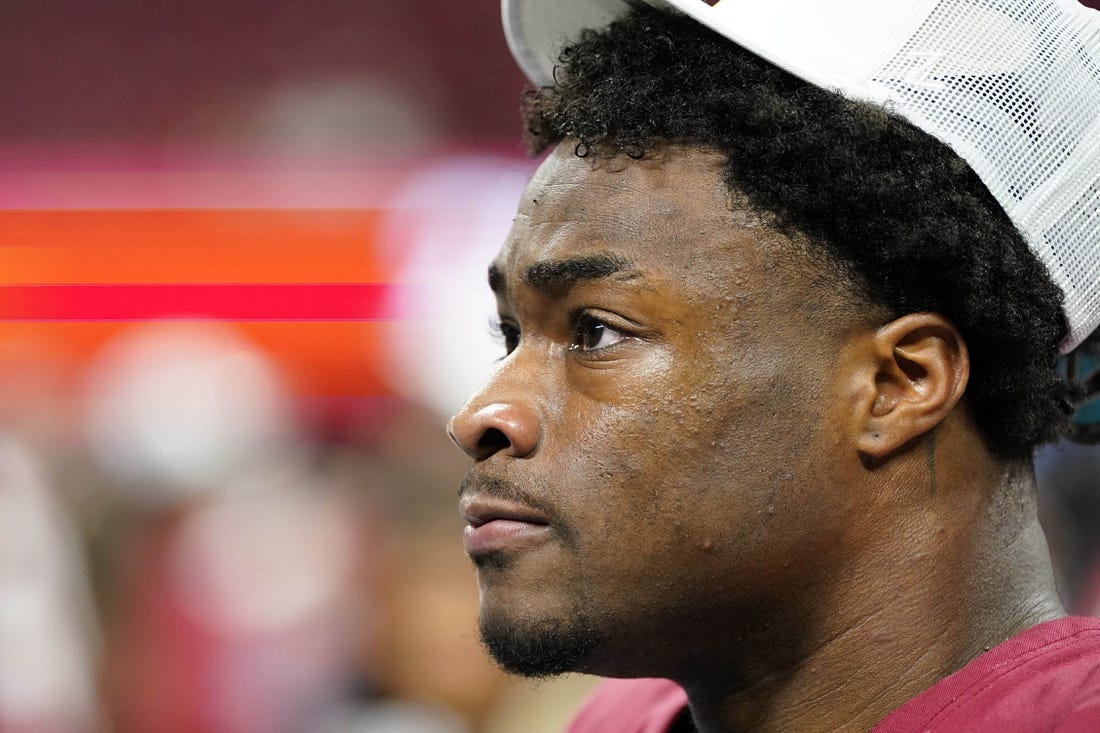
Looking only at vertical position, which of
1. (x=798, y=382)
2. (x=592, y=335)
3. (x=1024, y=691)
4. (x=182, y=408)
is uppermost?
(x=182, y=408)

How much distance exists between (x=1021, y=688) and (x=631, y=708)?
974mm

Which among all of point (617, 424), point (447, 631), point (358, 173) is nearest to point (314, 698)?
point (447, 631)

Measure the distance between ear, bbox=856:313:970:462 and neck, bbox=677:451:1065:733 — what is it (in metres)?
0.07

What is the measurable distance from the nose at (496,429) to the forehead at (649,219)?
0.73 ft

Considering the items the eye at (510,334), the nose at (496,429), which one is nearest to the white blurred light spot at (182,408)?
the eye at (510,334)

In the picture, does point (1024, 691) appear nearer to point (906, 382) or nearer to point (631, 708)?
point (906, 382)

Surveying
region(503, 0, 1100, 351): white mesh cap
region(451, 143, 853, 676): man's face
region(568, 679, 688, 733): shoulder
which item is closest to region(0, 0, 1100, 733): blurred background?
region(568, 679, 688, 733): shoulder

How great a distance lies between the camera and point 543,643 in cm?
180

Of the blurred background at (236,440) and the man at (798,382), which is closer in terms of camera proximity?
the man at (798,382)

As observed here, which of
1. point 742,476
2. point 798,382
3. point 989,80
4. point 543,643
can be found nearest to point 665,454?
point 742,476

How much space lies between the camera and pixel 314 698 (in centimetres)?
420

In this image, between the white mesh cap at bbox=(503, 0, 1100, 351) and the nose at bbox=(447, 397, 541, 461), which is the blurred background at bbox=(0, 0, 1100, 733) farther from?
the white mesh cap at bbox=(503, 0, 1100, 351)

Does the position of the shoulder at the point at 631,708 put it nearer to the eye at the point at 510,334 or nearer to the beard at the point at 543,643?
the beard at the point at 543,643

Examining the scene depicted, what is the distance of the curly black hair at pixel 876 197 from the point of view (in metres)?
1.82
